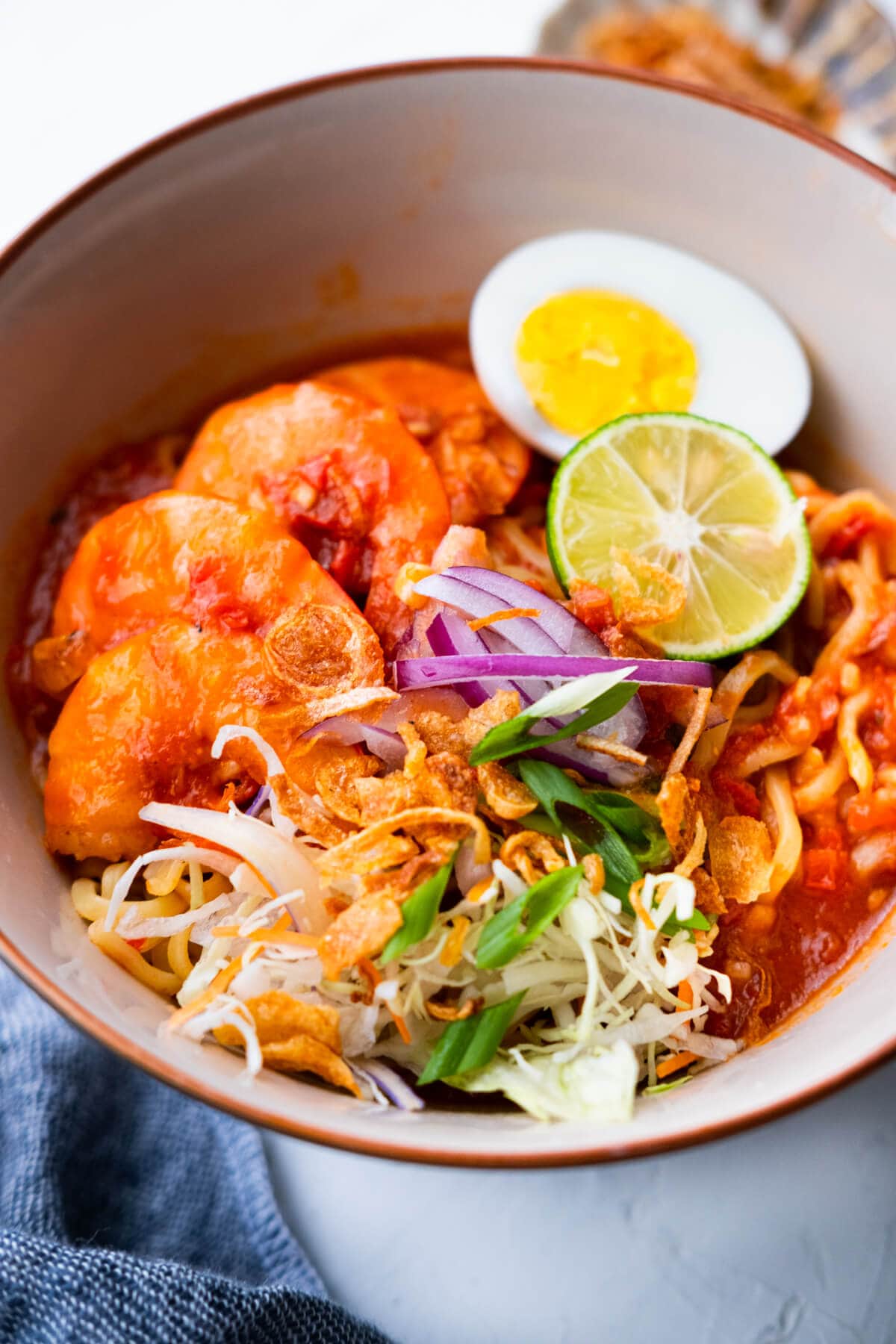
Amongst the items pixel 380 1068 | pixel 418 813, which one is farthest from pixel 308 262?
pixel 380 1068

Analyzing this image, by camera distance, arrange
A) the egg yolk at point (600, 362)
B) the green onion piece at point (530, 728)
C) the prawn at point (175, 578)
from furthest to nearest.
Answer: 1. the egg yolk at point (600, 362)
2. the prawn at point (175, 578)
3. the green onion piece at point (530, 728)

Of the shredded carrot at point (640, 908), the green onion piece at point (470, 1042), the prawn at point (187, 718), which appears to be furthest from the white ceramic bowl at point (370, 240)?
the green onion piece at point (470, 1042)

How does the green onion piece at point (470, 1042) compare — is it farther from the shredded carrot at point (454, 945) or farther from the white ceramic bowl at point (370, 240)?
the white ceramic bowl at point (370, 240)

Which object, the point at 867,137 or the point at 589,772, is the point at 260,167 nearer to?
the point at 589,772

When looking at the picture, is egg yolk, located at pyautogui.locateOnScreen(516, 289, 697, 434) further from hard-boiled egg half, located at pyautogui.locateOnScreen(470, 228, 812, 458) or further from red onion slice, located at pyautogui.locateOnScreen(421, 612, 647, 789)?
red onion slice, located at pyautogui.locateOnScreen(421, 612, 647, 789)

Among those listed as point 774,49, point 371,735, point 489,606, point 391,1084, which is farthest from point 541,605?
point 774,49

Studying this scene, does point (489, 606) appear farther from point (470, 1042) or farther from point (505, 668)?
point (470, 1042)

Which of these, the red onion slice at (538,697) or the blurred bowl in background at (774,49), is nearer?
the red onion slice at (538,697)
